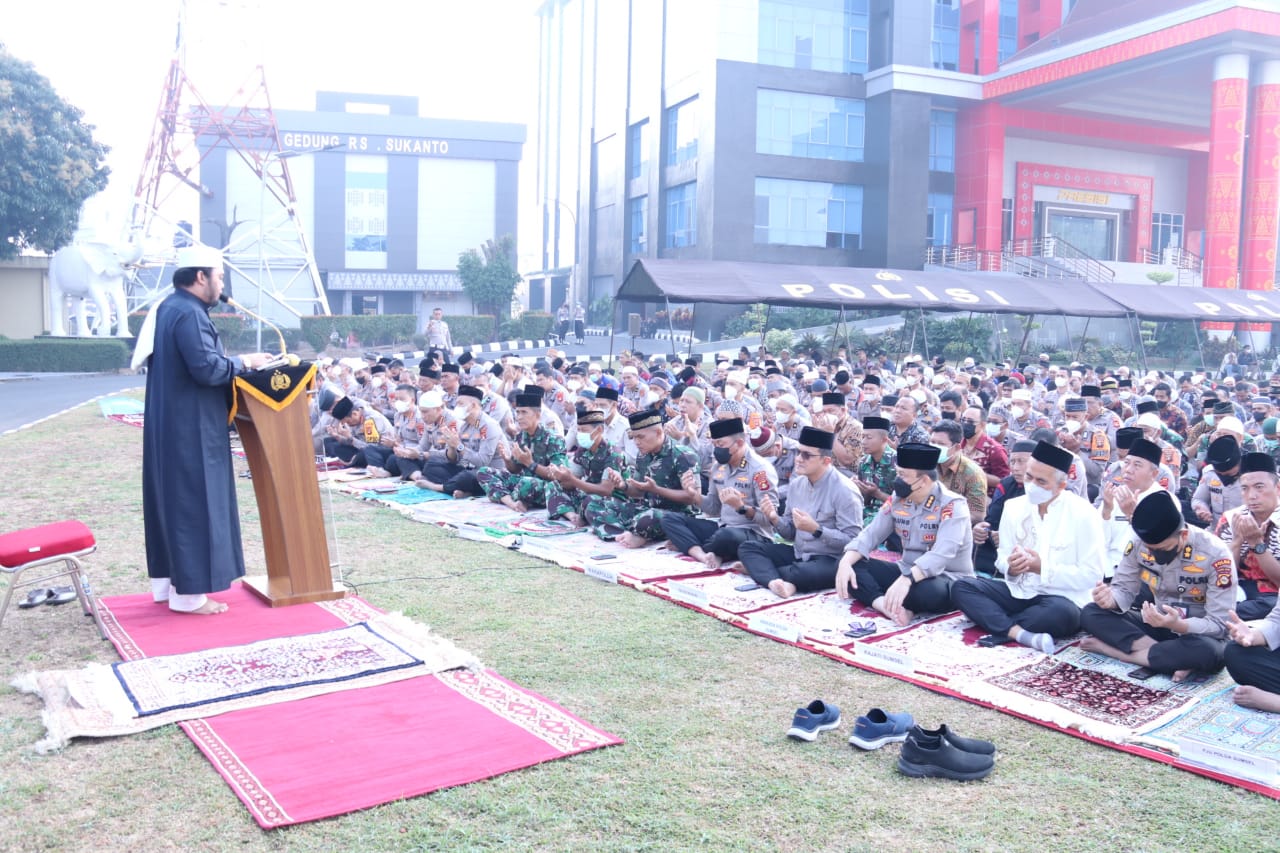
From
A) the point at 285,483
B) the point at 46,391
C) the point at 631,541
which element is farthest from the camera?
the point at 46,391

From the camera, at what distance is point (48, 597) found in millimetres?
5809

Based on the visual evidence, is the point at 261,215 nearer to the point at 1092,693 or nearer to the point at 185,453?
the point at 185,453

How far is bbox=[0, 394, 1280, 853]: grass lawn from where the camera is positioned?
130 inches

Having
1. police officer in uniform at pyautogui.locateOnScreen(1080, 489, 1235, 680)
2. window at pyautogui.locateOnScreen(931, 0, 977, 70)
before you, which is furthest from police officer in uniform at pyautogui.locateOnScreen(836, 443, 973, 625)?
window at pyautogui.locateOnScreen(931, 0, 977, 70)

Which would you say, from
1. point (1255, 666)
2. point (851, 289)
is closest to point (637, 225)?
point (851, 289)

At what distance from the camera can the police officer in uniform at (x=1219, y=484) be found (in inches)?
283

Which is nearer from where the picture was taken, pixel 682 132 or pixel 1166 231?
pixel 682 132

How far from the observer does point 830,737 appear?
4.20m

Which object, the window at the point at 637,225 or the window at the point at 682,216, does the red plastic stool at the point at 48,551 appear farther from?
the window at the point at 637,225

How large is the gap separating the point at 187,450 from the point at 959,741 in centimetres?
396

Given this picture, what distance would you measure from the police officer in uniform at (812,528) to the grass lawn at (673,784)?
1.08m

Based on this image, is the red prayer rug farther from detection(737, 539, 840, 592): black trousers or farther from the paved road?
the paved road

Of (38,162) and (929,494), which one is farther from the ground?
(38,162)

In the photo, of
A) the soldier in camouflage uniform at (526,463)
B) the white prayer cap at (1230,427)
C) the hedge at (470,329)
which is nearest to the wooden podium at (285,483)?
the soldier in camouflage uniform at (526,463)
